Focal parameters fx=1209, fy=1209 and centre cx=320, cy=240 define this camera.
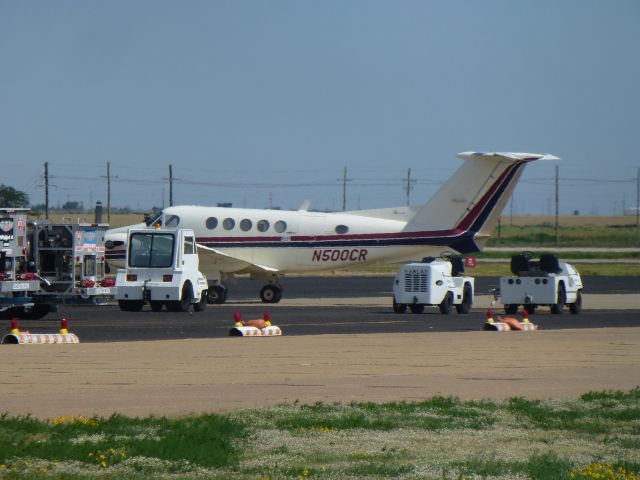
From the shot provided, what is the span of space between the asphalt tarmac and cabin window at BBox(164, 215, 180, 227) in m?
3.40

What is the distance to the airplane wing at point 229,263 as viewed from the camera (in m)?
41.6

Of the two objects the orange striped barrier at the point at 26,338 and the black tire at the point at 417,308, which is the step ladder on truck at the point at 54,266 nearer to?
the orange striped barrier at the point at 26,338

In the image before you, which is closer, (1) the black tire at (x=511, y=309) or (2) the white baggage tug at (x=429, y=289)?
(2) the white baggage tug at (x=429, y=289)

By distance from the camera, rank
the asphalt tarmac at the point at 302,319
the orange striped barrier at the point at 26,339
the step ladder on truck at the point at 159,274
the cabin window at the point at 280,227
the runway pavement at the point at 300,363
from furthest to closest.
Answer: the cabin window at the point at 280,227 → the step ladder on truck at the point at 159,274 → the asphalt tarmac at the point at 302,319 → the orange striped barrier at the point at 26,339 → the runway pavement at the point at 300,363

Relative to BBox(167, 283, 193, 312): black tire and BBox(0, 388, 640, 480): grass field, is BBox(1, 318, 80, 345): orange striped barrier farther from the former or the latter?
BBox(167, 283, 193, 312): black tire

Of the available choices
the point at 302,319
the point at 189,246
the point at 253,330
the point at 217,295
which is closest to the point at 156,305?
the point at 189,246

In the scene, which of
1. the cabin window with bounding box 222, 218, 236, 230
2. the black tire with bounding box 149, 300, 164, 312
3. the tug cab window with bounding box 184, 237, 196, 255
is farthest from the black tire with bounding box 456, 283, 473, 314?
the cabin window with bounding box 222, 218, 236, 230

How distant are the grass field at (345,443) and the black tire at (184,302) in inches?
781

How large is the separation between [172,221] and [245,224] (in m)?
2.59

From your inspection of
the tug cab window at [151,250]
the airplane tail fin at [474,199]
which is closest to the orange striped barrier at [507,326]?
the tug cab window at [151,250]

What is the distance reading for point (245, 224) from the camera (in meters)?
42.6

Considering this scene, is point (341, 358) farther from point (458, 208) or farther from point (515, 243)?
point (515, 243)

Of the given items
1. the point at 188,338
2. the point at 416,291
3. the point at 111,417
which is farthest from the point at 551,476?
the point at 416,291

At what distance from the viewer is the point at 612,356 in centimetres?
2273
